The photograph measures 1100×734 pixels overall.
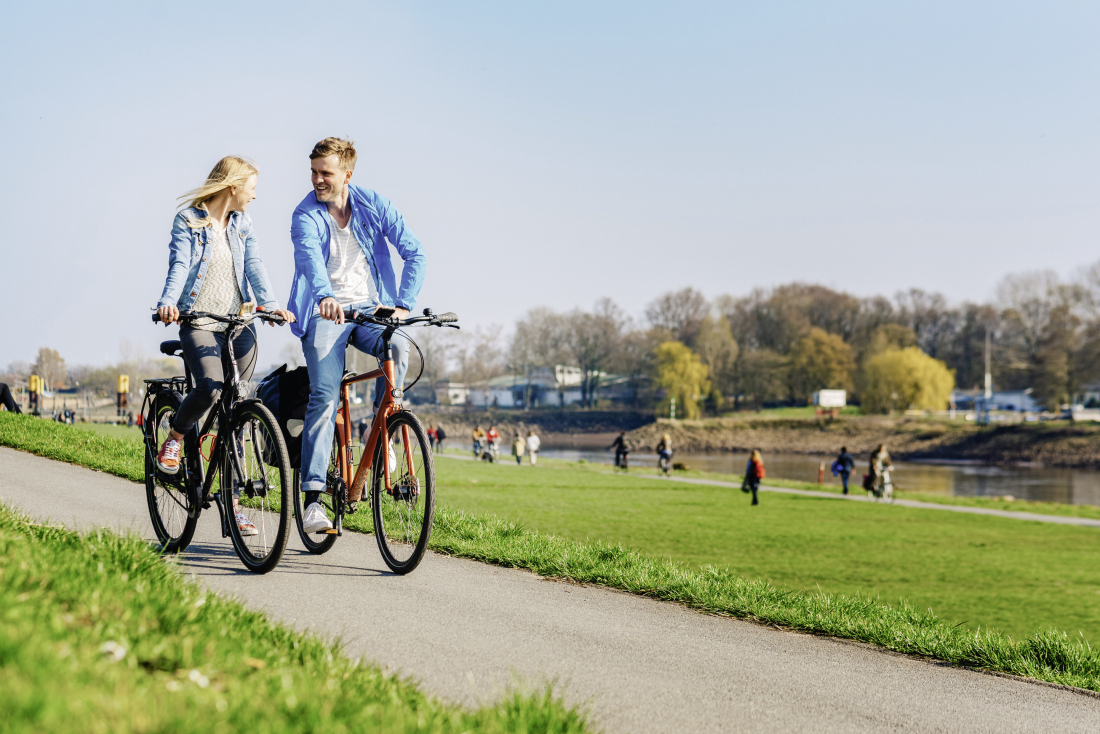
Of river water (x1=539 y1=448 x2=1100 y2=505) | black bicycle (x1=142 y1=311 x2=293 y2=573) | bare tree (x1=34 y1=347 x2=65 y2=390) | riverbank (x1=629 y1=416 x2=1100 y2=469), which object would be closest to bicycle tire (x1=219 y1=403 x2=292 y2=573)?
black bicycle (x1=142 y1=311 x2=293 y2=573)

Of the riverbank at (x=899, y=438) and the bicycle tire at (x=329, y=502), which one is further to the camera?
the riverbank at (x=899, y=438)

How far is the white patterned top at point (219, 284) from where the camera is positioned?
203 inches

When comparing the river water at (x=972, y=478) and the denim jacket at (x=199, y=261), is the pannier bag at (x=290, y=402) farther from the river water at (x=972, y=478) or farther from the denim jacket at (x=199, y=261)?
the river water at (x=972, y=478)

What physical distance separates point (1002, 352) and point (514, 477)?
88.3 meters

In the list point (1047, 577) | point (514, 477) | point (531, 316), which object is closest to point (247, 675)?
point (1047, 577)

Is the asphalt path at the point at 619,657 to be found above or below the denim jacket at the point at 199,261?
below

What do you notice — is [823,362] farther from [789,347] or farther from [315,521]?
[315,521]

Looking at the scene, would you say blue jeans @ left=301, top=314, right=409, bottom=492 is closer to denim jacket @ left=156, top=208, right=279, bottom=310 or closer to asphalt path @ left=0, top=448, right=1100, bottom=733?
denim jacket @ left=156, top=208, right=279, bottom=310

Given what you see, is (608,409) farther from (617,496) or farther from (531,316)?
(617,496)

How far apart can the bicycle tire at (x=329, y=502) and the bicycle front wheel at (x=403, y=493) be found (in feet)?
0.76

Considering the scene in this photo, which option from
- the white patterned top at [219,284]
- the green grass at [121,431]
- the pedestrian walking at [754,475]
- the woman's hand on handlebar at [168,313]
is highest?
the white patterned top at [219,284]

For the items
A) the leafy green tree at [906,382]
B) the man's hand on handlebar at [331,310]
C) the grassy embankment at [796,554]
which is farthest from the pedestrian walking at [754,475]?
the leafy green tree at [906,382]

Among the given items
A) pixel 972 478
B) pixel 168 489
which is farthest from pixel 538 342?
pixel 168 489

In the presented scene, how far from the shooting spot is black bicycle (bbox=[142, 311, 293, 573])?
4723mm
